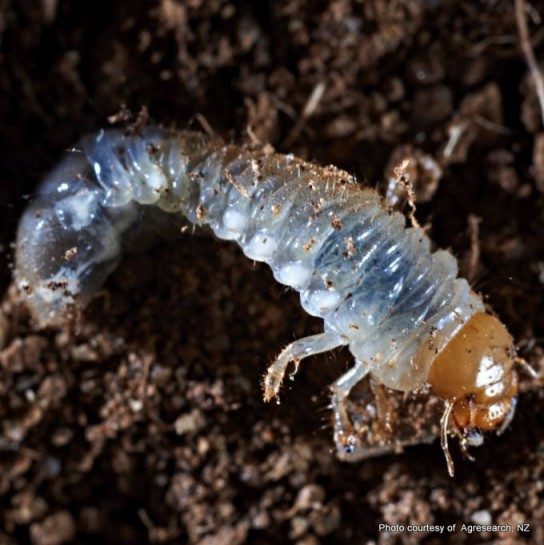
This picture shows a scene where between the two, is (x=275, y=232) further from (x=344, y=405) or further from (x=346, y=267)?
(x=344, y=405)

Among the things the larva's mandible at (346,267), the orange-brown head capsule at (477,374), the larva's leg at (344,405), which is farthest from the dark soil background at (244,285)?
the orange-brown head capsule at (477,374)

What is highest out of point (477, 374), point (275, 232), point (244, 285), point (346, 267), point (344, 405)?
point (275, 232)

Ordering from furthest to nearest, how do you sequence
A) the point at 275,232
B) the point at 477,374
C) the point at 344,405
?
the point at 344,405
the point at 275,232
the point at 477,374

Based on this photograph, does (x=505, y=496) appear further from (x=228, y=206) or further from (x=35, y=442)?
(x=35, y=442)

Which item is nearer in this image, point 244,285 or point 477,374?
point 477,374

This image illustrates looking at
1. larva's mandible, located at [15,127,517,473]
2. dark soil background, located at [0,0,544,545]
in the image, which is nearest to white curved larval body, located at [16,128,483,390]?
larva's mandible, located at [15,127,517,473]

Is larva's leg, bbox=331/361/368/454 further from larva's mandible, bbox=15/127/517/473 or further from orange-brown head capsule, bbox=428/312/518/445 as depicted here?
orange-brown head capsule, bbox=428/312/518/445

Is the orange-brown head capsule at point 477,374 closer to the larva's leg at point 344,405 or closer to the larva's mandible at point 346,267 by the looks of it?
the larva's mandible at point 346,267

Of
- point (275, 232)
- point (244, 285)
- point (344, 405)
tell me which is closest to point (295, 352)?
point (344, 405)
